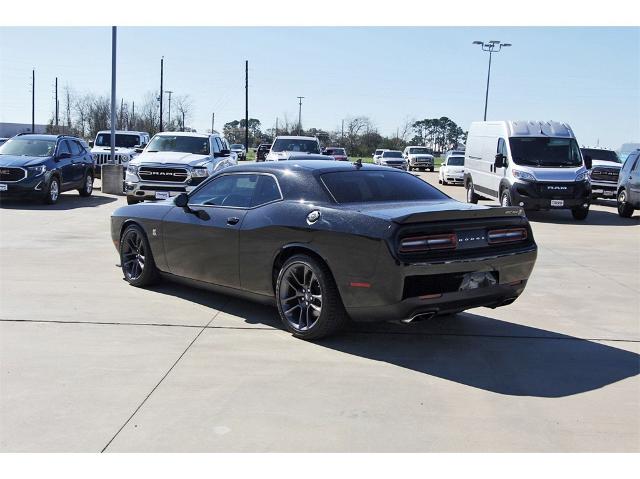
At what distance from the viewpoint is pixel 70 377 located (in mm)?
4629

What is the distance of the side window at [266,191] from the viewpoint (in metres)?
6.06

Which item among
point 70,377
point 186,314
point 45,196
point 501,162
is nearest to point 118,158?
point 45,196

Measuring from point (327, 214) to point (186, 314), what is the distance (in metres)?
1.87

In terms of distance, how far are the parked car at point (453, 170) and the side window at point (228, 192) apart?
969 inches

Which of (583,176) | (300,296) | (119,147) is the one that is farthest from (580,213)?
(119,147)

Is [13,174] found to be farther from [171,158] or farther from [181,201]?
[181,201]

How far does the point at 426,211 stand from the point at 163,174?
1138cm

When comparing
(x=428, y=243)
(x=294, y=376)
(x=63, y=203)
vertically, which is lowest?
(x=63, y=203)

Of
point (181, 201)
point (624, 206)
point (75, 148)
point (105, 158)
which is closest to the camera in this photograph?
point (181, 201)

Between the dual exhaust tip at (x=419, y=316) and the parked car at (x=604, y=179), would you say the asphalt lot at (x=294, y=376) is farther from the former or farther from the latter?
the parked car at (x=604, y=179)

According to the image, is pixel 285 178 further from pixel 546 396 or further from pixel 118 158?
pixel 118 158

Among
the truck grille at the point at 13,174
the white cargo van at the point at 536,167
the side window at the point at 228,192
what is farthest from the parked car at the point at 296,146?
the side window at the point at 228,192

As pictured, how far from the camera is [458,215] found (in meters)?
5.21

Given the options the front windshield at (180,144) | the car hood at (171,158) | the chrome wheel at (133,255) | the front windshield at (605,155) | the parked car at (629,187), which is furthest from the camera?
the front windshield at (605,155)
